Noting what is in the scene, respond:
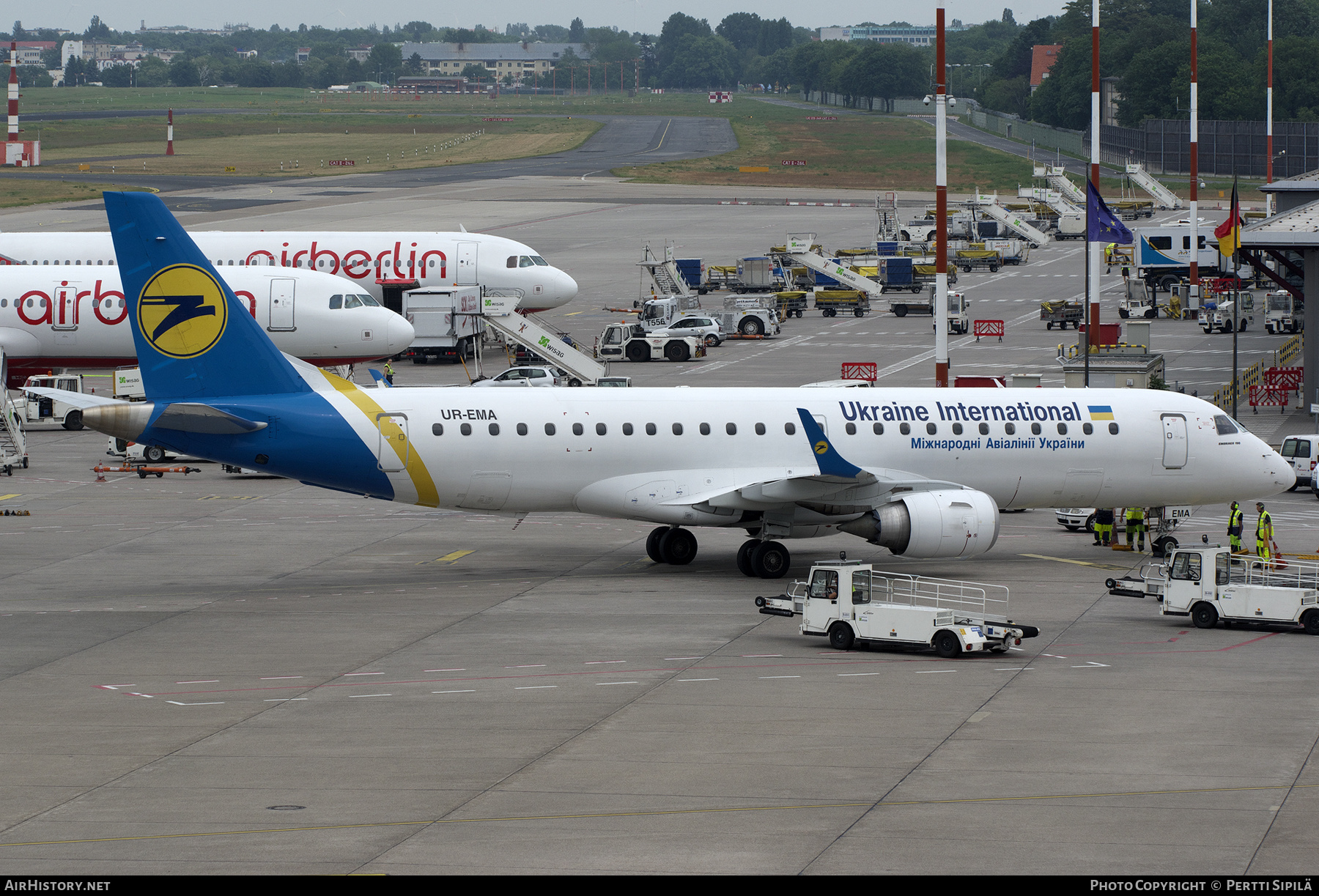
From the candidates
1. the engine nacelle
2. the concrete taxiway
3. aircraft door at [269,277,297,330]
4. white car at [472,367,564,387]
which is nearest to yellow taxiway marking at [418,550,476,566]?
the concrete taxiway

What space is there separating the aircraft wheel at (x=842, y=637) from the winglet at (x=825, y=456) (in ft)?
18.5

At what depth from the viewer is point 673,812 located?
2162cm

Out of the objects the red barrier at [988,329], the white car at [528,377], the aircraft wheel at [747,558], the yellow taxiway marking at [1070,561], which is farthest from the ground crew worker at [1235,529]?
the red barrier at [988,329]

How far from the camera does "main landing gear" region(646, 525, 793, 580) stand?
3891cm

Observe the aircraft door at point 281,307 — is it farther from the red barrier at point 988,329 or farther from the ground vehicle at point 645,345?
the red barrier at point 988,329

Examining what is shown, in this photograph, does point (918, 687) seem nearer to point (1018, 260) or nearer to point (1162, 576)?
point (1162, 576)

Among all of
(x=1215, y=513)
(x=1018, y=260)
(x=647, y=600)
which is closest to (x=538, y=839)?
(x=647, y=600)

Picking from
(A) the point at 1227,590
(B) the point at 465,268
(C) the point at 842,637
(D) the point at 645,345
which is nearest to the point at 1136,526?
(A) the point at 1227,590

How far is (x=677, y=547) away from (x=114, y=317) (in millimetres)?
35712

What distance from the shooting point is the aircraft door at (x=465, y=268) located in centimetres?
8044

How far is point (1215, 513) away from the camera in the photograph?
4931 cm

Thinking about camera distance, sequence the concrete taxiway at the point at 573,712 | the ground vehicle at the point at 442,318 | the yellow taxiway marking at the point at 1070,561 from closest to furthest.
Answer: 1. the concrete taxiway at the point at 573,712
2. the yellow taxiway marking at the point at 1070,561
3. the ground vehicle at the point at 442,318

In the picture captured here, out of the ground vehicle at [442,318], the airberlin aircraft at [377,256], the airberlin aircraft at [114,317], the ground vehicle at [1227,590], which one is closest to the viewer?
the ground vehicle at [1227,590]

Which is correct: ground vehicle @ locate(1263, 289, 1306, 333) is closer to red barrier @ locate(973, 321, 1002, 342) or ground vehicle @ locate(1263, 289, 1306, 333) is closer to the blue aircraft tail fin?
red barrier @ locate(973, 321, 1002, 342)
